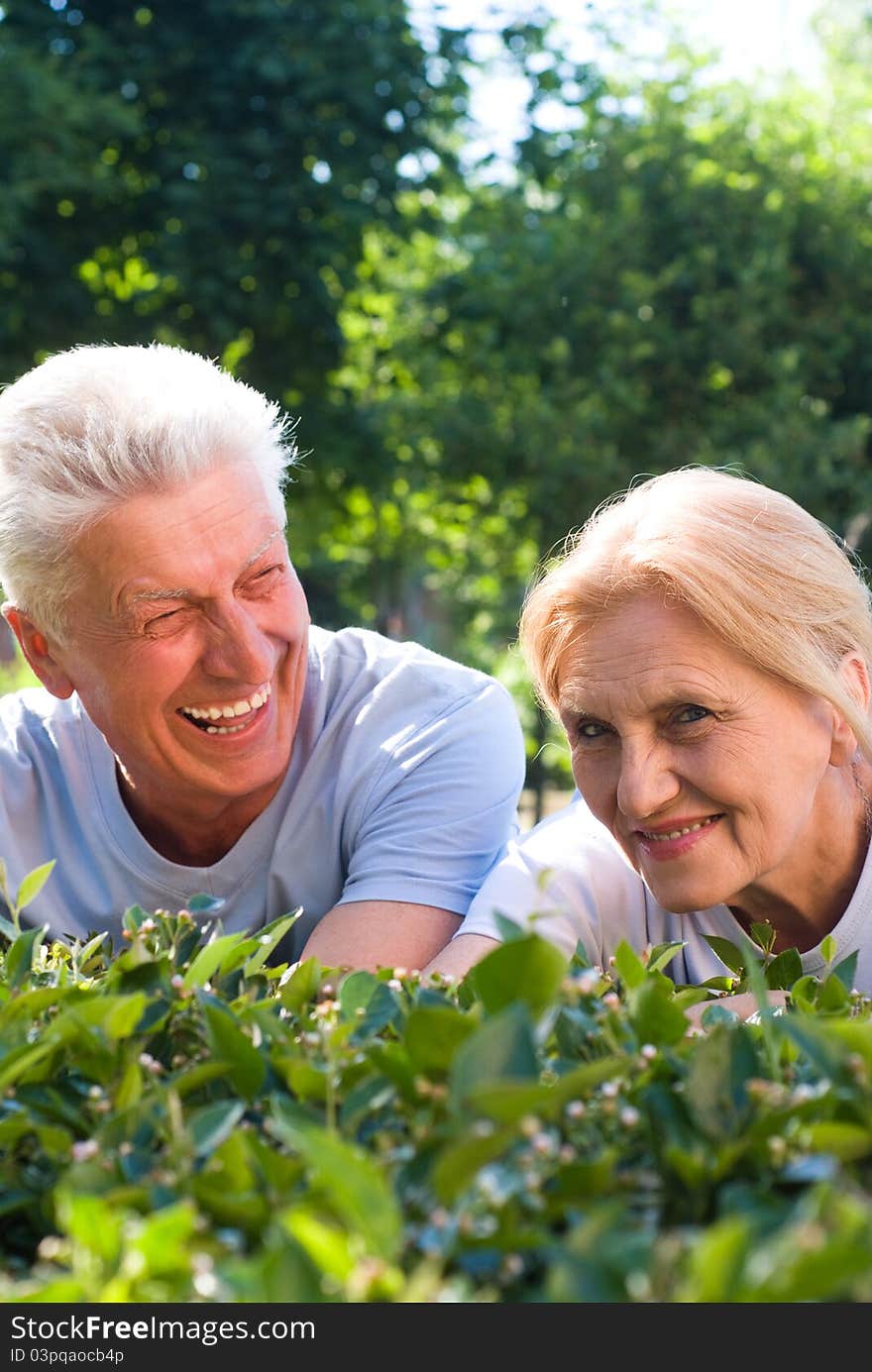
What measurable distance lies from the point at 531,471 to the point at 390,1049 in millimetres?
10304

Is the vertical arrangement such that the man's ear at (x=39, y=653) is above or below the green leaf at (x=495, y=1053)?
below

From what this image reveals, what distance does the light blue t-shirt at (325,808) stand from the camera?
3066 mm

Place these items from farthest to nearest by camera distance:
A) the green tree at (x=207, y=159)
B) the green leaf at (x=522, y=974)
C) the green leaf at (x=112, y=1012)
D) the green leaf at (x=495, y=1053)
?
the green tree at (x=207, y=159)
the green leaf at (x=112, y=1012)
the green leaf at (x=522, y=974)
the green leaf at (x=495, y=1053)

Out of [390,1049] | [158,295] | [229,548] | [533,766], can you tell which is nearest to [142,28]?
[158,295]

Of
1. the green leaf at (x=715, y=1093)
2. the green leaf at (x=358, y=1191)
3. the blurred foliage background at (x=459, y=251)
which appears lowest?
the blurred foliage background at (x=459, y=251)

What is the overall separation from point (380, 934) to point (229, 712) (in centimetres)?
54

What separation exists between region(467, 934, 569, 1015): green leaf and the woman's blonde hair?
135 cm

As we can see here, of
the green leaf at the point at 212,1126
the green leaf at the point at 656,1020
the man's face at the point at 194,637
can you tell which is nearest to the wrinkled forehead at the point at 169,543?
the man's face at the point at 194,637

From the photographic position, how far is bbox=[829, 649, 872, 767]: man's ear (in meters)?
2.66

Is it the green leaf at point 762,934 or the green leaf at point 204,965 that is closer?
the green leaf at point 204,965

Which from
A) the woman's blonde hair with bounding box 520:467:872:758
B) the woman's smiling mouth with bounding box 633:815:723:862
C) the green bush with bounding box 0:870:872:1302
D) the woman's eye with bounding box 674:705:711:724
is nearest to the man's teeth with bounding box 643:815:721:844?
the woman's smiling mouth with bounding box 633:815:723:862

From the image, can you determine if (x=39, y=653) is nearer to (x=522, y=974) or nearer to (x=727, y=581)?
(x=727, y=581)

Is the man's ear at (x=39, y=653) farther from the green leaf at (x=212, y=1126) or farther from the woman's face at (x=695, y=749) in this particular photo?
the green leaf at (x=212, y=1126)
